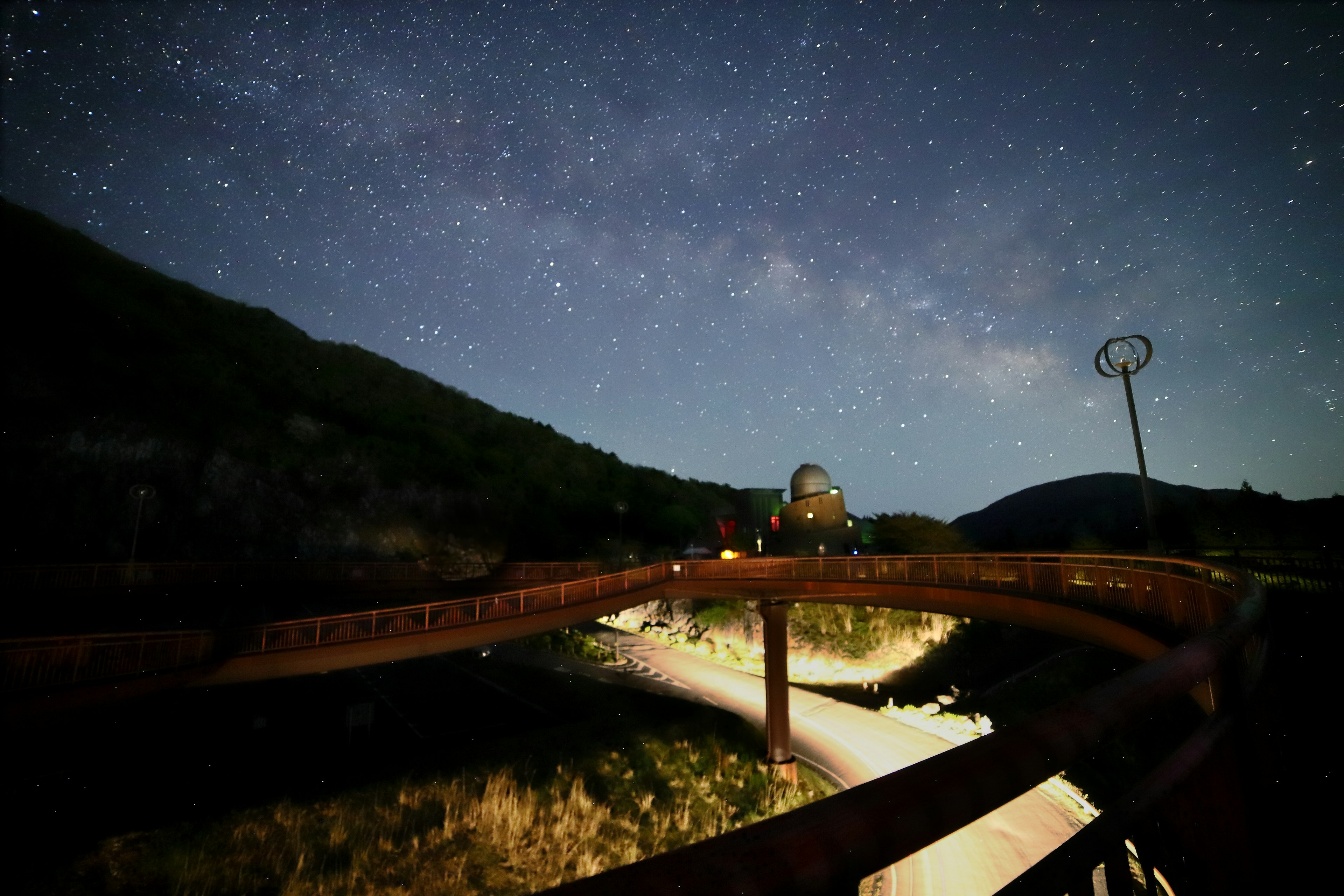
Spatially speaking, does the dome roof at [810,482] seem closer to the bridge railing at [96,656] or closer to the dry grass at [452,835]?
the dry grass at [452,835]

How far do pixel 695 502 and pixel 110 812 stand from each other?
209 feet

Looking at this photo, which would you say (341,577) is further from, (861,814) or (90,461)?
(861,814)

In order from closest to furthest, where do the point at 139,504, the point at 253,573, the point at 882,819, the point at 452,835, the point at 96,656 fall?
the point at 882,819 < the point at 96,656 < the point at 452,835 < the point at 253,573 < the point at 139,504

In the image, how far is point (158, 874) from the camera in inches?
477

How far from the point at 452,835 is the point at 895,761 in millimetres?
14343

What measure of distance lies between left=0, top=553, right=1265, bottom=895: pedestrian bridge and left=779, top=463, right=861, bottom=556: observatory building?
25.8 m

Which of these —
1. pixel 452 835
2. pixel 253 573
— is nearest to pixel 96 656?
pixel 452 835

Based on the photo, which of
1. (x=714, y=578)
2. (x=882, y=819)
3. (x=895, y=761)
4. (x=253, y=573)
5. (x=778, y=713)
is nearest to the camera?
(x=882, y=819)

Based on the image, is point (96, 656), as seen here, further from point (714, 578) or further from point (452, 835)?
point (714, 578)

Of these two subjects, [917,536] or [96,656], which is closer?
[96,656]

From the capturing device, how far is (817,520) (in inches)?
1924

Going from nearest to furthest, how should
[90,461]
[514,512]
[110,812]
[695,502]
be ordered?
[110,812], [90,461], [514,512], [695,502]

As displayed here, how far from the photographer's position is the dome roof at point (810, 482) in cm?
5134

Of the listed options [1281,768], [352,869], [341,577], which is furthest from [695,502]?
[1281,768]
